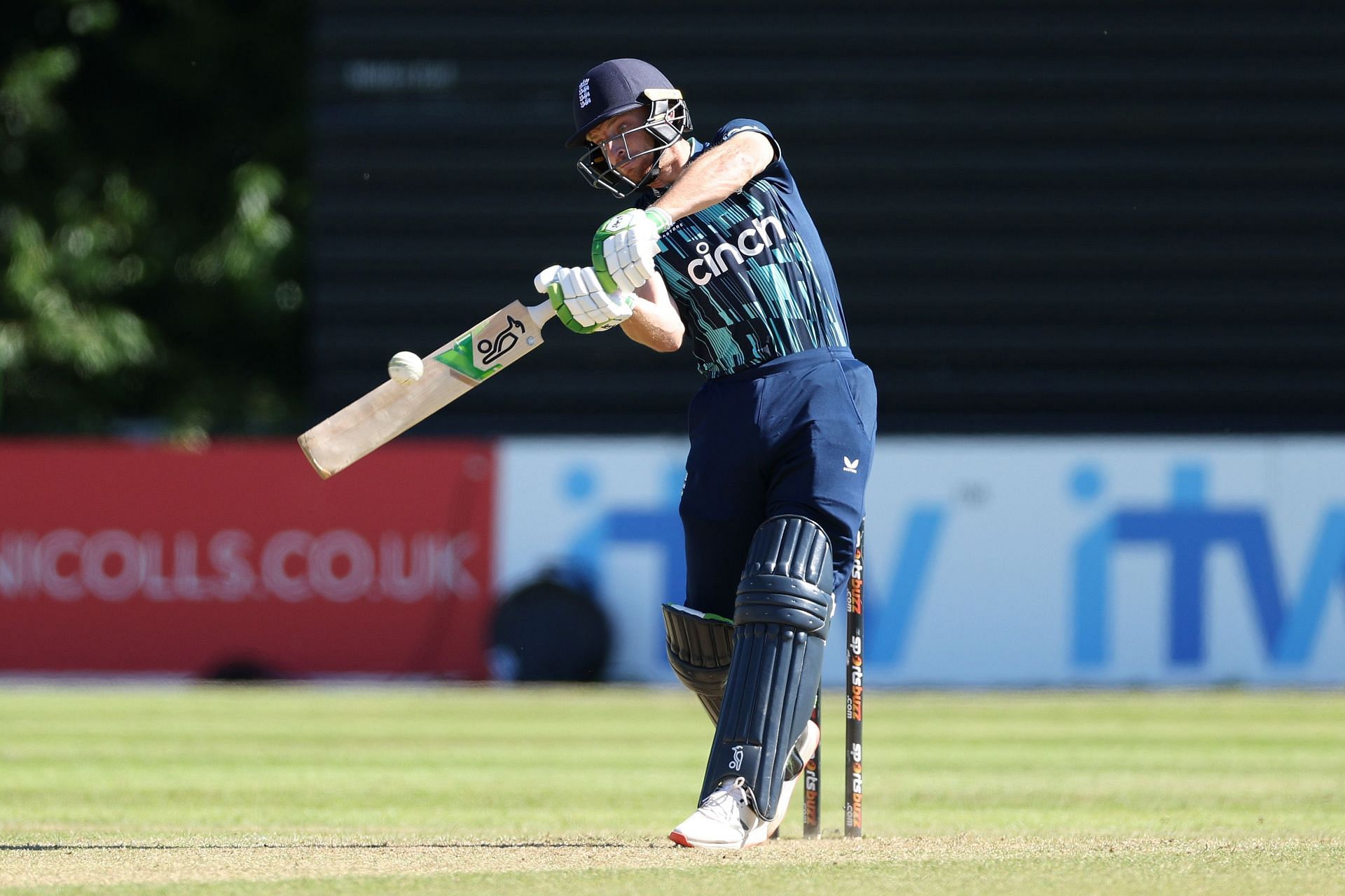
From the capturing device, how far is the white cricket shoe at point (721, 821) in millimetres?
4191

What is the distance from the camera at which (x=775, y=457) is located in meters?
4.43

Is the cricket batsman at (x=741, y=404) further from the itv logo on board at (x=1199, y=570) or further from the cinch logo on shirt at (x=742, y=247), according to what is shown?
the itv logo on board at (x=1199, y=570)

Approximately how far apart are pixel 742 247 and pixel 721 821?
125cm

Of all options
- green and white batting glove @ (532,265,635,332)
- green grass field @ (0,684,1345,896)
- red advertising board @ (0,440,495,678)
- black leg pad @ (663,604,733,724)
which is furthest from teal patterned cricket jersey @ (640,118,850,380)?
red advertising board @ (0,440,495,678)

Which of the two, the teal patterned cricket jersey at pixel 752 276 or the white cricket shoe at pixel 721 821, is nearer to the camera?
the white cricket shoe at pixel 721 821

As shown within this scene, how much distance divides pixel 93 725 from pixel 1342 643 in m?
6.69

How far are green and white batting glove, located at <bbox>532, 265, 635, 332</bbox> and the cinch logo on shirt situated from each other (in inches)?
9.2

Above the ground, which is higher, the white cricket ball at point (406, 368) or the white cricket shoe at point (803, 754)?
the white cricket ball at point (406, 368)

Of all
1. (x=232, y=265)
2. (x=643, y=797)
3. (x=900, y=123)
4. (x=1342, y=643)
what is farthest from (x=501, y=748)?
(x=232, y=265)

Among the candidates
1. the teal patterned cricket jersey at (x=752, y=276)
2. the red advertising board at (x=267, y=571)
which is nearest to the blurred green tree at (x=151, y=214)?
the red advertising board at (x=267, y=571)

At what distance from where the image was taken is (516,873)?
4.02 meters

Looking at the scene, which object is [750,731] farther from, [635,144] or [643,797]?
[643,797]

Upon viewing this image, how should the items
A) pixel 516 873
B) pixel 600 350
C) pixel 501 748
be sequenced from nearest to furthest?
pixel 516 873, pixel 501 748, pixel 600 350

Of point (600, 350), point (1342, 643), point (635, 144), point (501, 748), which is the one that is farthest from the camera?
point (600, 350)
